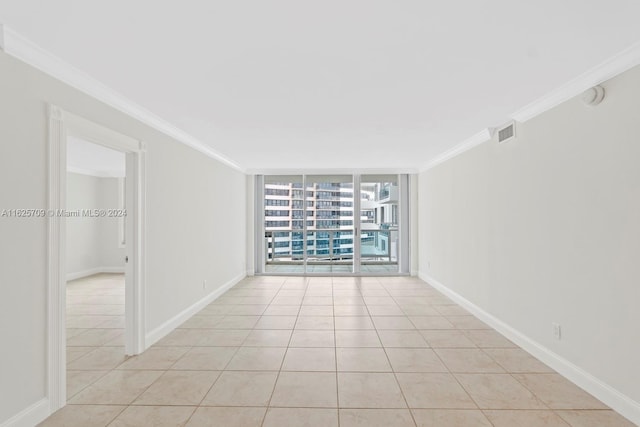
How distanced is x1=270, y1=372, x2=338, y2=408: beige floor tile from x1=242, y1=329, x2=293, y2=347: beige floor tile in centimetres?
64

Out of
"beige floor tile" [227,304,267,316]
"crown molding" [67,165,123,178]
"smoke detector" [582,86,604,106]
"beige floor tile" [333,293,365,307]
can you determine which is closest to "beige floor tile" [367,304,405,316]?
"beige floor tile" [333,293,365,307]

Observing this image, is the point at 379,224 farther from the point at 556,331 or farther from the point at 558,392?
the point at 558,392

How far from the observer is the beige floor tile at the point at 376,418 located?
205cm

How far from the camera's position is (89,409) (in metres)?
2.22

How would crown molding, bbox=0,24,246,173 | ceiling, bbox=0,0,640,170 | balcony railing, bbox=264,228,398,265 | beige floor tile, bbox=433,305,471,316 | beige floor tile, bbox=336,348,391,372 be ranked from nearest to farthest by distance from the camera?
ceiling, bbox=0,0,640,170 → crown molding, bbox=0,24,246,173 → beige floor tile, bbox=336,348,391,372 → beige floor tile, bbox=433,305,471,316 → balcony railing, bbox=264,228,398,265

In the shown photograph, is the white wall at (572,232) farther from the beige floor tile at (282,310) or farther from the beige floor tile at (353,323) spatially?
the beige floor tile at (282,310)

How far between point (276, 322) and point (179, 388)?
1.59 meters

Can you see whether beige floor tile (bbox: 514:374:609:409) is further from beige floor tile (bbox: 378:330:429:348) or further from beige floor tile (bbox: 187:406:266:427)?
beige floor tile (bbox: 187:406:266:427)

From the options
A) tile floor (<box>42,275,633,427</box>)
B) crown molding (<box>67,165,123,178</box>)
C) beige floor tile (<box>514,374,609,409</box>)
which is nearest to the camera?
tile floor (<box>42,275,633,427</box>)

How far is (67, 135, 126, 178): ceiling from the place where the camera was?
4.64 meters

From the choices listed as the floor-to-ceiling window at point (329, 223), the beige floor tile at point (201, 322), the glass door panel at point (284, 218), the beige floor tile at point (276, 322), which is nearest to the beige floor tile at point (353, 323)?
the beige floor tile at point (276, 322)

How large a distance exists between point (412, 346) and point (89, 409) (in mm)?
2814

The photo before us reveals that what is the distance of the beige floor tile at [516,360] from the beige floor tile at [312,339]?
159cm

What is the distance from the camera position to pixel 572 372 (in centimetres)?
252
